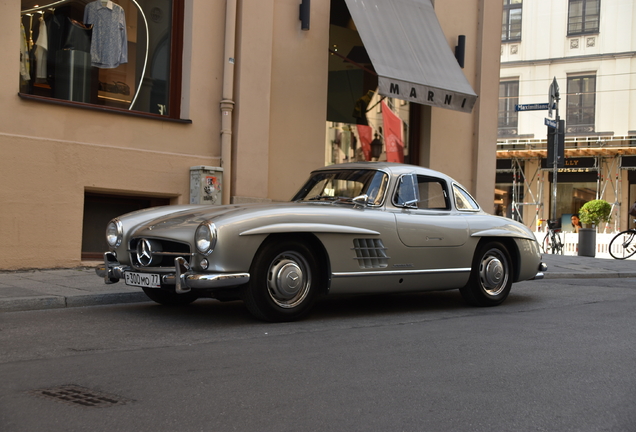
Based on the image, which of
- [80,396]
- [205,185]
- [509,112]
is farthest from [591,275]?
[509,112]

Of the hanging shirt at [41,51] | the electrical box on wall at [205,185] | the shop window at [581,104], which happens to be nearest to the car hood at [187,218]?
the electrical box on wall at [205,185]

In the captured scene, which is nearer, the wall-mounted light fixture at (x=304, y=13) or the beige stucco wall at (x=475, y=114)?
the wall-mounted light fixture at (x=304, y=13)

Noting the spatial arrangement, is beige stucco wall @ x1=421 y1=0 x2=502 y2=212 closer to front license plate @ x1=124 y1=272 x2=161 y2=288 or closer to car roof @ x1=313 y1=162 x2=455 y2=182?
car roof @ x1=313 y1=162 x2=455 y2=182

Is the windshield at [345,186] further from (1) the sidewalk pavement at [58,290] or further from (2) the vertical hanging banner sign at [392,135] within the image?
(2) the vertical hanging banner sign at [392,135]

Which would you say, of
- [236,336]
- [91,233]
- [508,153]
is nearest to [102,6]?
[91,233]

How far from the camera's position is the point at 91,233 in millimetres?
10531

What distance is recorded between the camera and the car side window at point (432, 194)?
7605mm

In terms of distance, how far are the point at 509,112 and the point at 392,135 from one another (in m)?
20.2

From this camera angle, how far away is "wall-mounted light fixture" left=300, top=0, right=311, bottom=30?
12352 millimetres

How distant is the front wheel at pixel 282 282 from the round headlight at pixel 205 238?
0.44 m

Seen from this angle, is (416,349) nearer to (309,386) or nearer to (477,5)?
(309,386)

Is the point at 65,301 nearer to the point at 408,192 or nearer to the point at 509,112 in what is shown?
the point at 408,192

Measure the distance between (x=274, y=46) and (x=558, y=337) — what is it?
25.9ft

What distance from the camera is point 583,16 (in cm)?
3175
